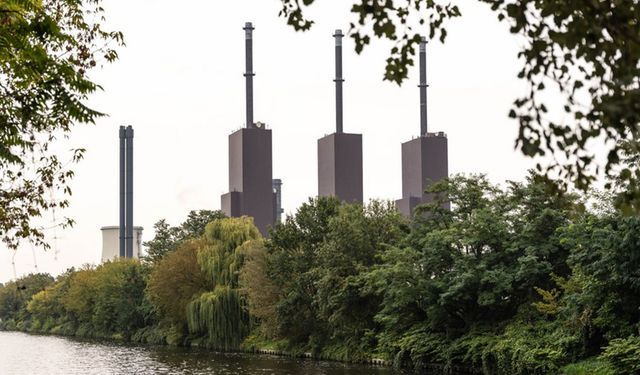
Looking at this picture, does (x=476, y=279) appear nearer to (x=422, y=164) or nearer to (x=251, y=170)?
(x=251, y=170)

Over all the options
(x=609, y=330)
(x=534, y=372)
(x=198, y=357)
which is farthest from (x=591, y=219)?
(x=198, y=357)

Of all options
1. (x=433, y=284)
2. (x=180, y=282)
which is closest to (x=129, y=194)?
(x=180, y=282)

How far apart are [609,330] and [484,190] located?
1202 centimetres

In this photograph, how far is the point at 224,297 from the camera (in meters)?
59.3

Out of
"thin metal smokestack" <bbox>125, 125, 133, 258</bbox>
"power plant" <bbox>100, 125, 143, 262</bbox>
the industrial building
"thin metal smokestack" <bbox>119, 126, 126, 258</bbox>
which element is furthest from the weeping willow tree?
the industrial building

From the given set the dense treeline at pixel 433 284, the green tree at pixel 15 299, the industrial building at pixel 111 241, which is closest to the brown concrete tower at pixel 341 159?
the industrial building at pixel 111 241

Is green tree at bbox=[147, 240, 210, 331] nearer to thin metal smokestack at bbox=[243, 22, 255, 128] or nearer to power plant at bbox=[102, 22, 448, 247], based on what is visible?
power plant at bbox=[102, 22, 448, 247]

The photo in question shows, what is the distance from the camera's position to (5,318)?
522 ft

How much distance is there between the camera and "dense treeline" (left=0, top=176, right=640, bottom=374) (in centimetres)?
2984

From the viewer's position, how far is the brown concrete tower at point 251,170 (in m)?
105

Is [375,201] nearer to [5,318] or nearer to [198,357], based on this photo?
[198,357]

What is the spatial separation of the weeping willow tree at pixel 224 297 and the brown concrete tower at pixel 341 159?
42202 millimetres

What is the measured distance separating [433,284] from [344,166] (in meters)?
67.8

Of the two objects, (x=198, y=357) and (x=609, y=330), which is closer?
(x=609, y=330)
